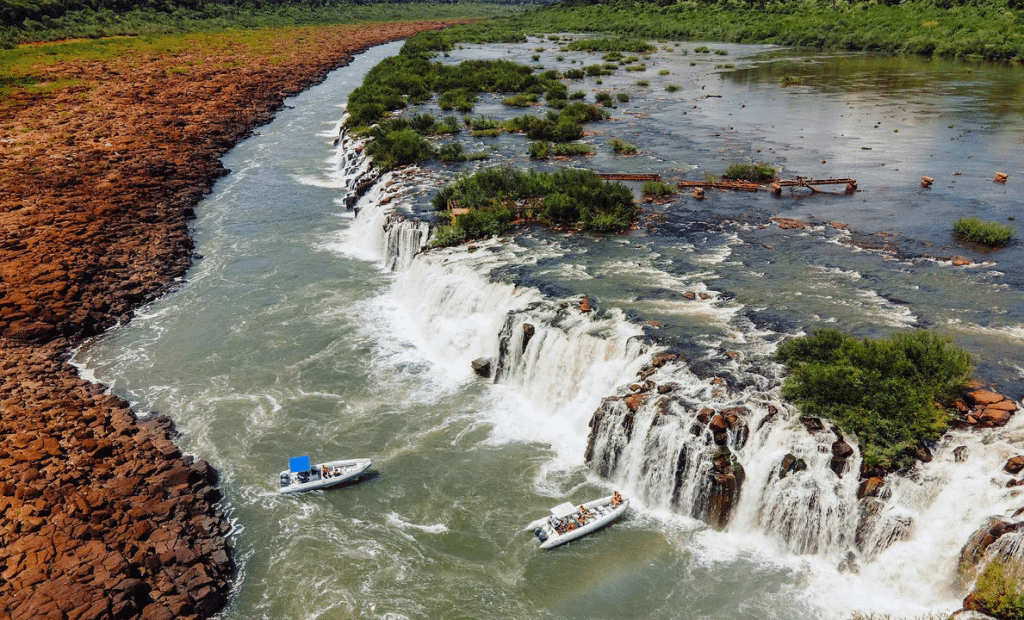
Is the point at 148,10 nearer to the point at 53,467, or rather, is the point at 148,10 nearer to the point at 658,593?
the point at 53,467

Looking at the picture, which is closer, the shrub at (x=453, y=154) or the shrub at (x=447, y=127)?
the shrub at (x=453, y=154)

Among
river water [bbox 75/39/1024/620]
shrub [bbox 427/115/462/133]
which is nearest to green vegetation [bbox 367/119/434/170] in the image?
river water [bbox 75/39/1024/620]

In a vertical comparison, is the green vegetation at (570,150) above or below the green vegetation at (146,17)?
below

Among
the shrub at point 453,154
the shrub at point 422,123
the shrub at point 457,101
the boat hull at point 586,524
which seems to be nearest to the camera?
the boat hull at point 586,524

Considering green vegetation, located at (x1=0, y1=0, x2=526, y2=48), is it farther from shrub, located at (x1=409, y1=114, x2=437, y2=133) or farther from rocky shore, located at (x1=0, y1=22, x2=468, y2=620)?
shrub, located at (x1=409, y1=114, x2=437, y2=133)

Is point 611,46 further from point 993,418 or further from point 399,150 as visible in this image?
point 993,418

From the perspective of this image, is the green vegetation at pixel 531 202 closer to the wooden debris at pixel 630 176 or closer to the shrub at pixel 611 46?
the wooden debris at pixel 630 176

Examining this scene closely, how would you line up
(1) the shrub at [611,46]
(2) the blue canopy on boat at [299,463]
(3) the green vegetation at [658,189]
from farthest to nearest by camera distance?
(1) the shrub at [611,46] < (3) the green vegetation at [658,189] < (2) the blue canopy on boat at [299,463]

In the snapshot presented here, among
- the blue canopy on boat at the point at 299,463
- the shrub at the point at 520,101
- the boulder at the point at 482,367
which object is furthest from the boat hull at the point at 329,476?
the shrub at the point at 520,101
